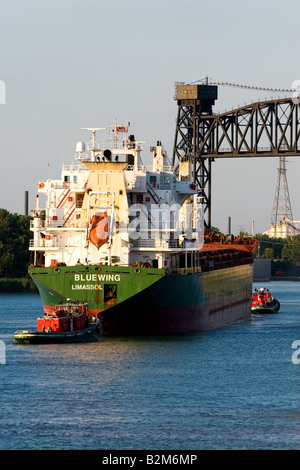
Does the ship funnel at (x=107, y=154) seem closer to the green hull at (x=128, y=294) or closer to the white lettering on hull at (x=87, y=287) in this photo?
the green hull at (x=128, y=294)

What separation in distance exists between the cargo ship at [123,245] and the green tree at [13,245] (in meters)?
73.4

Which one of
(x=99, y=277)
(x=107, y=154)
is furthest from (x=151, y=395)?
(x=107, y=154)

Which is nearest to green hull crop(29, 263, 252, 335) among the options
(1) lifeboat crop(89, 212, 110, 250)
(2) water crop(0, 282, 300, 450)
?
(2) water crop(0, 282, 300, 450)

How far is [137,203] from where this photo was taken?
7119 cm

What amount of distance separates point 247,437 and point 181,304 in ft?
97.2

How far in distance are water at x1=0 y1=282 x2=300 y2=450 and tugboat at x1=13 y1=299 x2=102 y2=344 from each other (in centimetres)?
61

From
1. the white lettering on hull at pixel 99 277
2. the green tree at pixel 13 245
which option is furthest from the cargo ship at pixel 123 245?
the green tree at pixel 13 245

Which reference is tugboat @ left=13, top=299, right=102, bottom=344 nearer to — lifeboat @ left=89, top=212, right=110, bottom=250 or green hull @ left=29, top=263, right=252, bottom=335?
green hull @ left=29, top=263, right=252, bottom=335

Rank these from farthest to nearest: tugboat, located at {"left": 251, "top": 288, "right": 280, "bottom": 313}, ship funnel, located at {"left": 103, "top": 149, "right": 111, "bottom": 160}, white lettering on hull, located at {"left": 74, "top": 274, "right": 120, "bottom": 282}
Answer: tugboat, located at {"left": 251, "top": 288, "right": 280, "bottom": 313} < ship funnel, located at {"left": 103, "top": 149, "right": 111, "bottom": 160} < white lettering on hull, located at {"left": 74, "top": 274, "right": 120, "bottom": 282}

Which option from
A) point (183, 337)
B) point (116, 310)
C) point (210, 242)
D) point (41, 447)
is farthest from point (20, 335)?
point (210, 242)

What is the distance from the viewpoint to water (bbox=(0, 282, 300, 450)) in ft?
134
